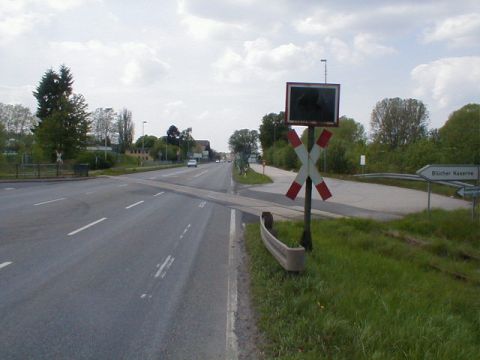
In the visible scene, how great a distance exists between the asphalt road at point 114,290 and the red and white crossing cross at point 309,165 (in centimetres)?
190

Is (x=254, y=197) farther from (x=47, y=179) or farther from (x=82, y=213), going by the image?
(x=47, y=179)

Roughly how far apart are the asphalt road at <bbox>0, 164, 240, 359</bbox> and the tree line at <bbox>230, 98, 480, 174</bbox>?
32.4 metres

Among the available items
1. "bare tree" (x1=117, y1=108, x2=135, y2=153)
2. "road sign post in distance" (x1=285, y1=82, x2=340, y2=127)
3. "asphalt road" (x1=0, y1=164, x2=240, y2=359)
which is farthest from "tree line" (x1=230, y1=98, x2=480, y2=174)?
"bare tree" (x1=117, y1=108, x2=135, y2=153)

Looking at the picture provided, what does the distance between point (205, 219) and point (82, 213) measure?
4196 mm

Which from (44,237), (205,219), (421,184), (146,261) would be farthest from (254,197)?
(146,261)

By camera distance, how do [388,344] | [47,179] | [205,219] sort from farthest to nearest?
1. [47,179]
2. [205,219]
3. [388,344]

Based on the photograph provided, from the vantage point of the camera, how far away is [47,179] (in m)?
41.8

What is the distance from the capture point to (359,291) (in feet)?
21.0

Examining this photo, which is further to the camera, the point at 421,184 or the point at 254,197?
the point at 421,184

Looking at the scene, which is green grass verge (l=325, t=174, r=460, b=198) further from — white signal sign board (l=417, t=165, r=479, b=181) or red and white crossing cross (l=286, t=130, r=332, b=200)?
red and white crossing cross (l=286, t=130, r=332, b=200)

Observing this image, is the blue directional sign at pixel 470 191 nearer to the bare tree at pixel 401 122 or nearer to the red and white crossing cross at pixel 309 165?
the red and white crossing cross at pixel 309 165

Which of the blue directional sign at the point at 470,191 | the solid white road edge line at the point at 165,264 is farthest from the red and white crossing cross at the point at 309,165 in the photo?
the blue directional sign at the point at 470,191

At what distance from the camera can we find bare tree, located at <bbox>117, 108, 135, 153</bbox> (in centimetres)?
13730

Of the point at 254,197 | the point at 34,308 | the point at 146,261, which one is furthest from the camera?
the point at 254,197
